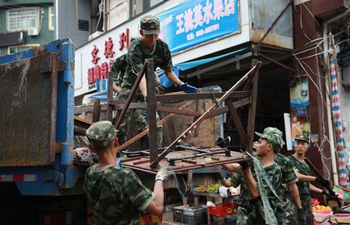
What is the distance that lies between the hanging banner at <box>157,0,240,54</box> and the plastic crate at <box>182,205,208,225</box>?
13.3 feet

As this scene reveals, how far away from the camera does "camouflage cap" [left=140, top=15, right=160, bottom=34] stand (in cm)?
374

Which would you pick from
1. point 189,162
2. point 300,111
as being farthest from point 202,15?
point 189,162

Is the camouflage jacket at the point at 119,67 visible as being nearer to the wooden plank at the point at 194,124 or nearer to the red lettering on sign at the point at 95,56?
the wooden plank at the point at 194,124

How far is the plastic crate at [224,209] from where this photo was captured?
7863 millimetres

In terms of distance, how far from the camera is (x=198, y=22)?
9164 millimetres

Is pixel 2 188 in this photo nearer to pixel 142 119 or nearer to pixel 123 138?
pixel 123 138

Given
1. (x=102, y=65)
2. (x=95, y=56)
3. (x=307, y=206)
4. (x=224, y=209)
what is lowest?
(x=224, y=209)

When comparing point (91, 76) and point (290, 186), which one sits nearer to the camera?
point (290, 186)

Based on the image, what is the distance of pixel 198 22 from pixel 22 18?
68.8ft

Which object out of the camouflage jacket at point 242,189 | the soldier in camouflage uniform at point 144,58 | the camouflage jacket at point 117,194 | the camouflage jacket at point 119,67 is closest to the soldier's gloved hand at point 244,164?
the camouflage jacket at point 242,189

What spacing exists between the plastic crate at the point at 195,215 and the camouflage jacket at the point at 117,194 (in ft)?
19.3

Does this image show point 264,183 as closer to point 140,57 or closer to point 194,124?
point 194,124

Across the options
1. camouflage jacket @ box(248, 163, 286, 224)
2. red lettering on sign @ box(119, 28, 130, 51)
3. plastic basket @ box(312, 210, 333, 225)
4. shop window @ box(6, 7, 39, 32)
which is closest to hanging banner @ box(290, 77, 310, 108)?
plastic basket @ box(312, 210, 333, 225)

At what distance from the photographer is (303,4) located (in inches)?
343
